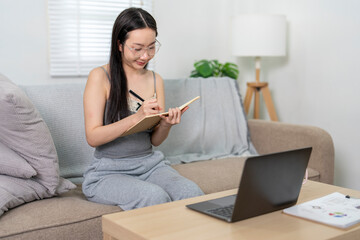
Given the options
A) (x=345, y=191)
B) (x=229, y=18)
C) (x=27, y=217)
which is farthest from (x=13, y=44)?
(x=345, y=191)

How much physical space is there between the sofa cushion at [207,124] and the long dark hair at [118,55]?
0.69m

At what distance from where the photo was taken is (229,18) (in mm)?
3568

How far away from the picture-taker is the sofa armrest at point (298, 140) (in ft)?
8.38

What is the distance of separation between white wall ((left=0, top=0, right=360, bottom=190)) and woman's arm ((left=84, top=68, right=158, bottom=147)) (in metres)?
0.88

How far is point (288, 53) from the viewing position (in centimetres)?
342

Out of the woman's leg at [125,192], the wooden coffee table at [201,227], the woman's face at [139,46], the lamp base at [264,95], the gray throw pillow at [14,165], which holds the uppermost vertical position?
the woman's face at [139,46]

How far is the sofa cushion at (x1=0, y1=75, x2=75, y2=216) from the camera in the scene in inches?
69.7

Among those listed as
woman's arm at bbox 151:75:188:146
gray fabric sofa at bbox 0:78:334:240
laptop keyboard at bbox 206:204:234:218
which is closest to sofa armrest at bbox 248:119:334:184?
gray fabric sofa at bbox 0:78:334:240

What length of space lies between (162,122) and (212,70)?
1.21m

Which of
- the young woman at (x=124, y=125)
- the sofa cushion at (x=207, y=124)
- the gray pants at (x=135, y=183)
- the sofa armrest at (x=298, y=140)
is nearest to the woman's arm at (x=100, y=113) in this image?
the young woman at (x=124, y=125)

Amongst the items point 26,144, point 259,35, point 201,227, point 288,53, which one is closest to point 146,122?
point 26,144

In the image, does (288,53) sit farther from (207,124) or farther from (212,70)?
(207,124)

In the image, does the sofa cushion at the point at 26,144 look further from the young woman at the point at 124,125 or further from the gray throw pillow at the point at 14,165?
the young woman at the point at 124,125

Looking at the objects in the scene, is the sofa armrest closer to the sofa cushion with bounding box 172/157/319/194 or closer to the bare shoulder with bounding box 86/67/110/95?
the sofa cushion with bounding box 172/157/319/194
